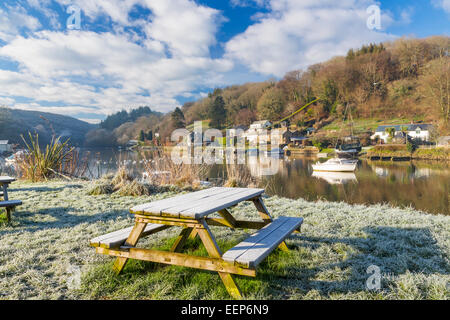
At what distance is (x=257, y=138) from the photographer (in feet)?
163

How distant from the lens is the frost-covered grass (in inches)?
82.9

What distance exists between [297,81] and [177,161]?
65377 millimetres

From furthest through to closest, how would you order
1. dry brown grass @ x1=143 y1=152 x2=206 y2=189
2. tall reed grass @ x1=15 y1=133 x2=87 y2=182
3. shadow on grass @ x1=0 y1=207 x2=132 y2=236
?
tall reed grass @ x1=15 y1=133 x2=87 y2=182 < dry brown grass @ x1=143 y1=152 x2=206 y2=189 < shadow on grass @ x1=0 y1=207 x2=132 y2=236

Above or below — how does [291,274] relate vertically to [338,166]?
above

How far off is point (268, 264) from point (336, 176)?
19509mm

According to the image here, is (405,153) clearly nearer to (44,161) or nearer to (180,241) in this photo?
(44,161)

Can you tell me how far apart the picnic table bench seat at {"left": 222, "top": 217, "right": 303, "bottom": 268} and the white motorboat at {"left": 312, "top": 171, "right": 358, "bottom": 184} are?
16.5m

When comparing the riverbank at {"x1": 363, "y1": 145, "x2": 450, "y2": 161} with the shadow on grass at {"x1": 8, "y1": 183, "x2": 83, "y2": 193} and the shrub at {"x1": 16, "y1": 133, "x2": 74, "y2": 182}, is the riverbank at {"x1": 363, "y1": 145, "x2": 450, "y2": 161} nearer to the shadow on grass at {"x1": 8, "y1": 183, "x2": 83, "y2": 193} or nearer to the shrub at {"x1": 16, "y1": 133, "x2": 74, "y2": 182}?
the shadow on grass at {"x1": 8, "y1": 183, "x2": 83, "y2": 193}

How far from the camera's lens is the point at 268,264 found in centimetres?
258

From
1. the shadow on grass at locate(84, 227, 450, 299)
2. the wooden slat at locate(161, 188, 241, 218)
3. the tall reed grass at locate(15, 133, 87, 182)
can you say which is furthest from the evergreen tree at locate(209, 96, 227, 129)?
the wooden slat at locate(161, 188, 241, 218)

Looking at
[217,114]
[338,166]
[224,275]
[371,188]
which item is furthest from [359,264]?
[217,114]

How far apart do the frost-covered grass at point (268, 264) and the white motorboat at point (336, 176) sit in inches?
572
